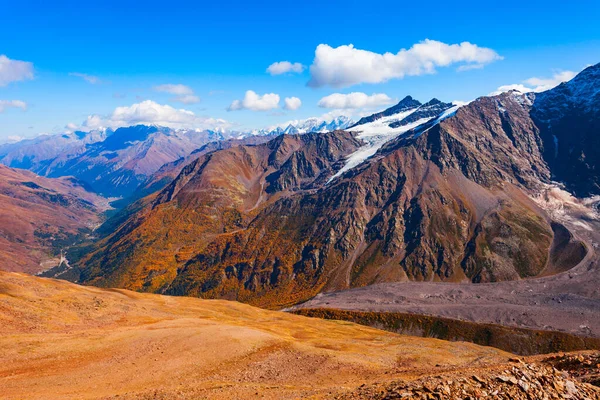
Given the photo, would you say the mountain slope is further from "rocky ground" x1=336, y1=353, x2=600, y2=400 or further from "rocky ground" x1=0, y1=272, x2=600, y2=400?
"rocky ground" x1=336, y1=353, x2=600, y2=400

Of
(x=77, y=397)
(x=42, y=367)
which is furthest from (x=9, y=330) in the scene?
(x=77, y=397)

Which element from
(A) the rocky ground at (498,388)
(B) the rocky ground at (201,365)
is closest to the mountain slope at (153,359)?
(B) the rocky ground at (201,365)

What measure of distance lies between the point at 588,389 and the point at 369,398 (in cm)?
2124

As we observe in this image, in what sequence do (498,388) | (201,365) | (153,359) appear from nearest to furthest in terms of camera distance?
(498,388)
(201,365)
(153,359)

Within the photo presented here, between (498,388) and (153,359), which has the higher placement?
(498,388)

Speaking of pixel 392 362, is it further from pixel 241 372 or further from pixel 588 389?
pixel 588 389

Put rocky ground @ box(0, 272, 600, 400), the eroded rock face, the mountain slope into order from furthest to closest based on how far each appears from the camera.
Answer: the mountain slope
rocky ground @ box(0, 272, 600, 400)
the eroded rock face

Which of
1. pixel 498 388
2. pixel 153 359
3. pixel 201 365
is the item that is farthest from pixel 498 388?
pixel 153 359

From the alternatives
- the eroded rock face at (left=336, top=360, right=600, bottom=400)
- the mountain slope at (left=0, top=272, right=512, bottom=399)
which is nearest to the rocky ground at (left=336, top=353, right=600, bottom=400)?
the eroded rock face at (left=336, top=360, right=600, bottom=400)

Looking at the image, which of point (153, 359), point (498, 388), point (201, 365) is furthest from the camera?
point (153, 359)

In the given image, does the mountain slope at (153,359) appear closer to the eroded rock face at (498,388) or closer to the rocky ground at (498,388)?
the rocky ground at (498,388)

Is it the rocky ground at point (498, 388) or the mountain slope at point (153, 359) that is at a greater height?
the rocky ground at point (498, 388)

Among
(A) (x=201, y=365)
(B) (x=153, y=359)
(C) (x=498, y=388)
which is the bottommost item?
(A) (x=201, y=365)

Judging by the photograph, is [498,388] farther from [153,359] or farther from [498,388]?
[153,359]
